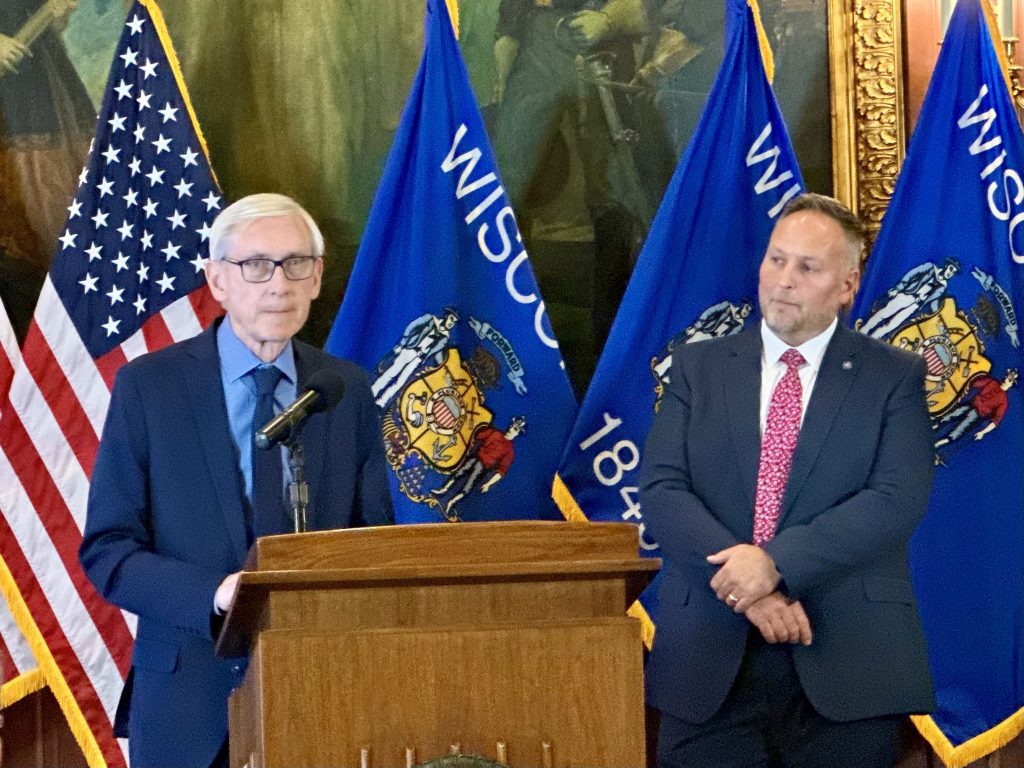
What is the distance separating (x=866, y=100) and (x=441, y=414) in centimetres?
183

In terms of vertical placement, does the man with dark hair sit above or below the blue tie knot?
below

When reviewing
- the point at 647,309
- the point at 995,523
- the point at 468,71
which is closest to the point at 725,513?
the point at 647,309

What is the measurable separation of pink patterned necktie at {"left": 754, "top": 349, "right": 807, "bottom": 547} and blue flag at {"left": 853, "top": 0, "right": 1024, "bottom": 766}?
1213mm

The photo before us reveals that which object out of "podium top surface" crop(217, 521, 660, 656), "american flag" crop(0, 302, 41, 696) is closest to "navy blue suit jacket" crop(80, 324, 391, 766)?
"podium top surface" crop(217, 521, 660, 656)

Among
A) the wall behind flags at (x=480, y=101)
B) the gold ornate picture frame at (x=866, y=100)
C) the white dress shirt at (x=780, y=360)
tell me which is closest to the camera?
the white dress shirt at (x=780, y=360)

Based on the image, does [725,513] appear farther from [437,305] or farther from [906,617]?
[437,305]

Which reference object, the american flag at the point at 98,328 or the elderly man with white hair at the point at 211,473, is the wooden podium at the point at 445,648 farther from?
the american flag at the point at 98,328

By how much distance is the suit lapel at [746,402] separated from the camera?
12.0 ft

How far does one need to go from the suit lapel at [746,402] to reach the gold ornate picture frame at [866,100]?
1544 mm

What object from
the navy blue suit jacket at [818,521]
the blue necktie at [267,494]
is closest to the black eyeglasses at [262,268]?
the blue necktie at [267,494]

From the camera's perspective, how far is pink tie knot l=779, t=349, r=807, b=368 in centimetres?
382

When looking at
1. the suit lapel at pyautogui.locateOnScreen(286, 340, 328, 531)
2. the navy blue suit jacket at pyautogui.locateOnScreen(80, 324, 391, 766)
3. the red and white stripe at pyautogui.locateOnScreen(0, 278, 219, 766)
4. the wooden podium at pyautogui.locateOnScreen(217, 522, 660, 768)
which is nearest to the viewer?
the wooden podium at pyautogui.locateOnScreen(217, 522, 660, 768)

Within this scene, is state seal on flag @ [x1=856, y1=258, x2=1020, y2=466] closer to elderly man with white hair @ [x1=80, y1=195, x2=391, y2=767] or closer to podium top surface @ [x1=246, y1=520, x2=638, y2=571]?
elderly man with white hair @ [x1=80, y1=195, x2=391, y2=767]

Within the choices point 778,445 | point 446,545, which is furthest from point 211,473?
point 778,445
